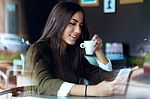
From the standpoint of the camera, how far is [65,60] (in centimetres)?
149

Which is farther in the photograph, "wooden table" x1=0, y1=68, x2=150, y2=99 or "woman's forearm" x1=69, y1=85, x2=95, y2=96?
"woman's forearm" x1=69, y1=85, x2=95, y2=96

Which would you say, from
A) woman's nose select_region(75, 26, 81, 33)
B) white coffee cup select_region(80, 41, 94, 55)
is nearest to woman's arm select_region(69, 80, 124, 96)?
white coffee cup select_region(80, 41, 94, 55)

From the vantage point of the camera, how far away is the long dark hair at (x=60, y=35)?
1.42 meters

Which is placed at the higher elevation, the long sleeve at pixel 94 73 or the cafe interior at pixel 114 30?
the cafe interior at pixel 114 30

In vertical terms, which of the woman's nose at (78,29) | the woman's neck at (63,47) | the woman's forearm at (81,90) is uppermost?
the woman's nose at (78,29)

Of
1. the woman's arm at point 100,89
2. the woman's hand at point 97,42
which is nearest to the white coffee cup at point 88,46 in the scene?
the woman's hand at point 97,42

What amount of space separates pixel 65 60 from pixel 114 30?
285mm

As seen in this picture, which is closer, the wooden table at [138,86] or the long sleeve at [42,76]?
the wooden table at [138,86]

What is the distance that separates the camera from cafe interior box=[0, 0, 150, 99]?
4.34 ft

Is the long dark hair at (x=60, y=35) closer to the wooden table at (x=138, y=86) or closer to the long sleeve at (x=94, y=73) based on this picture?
the long sleeve at (x=94, y=73)

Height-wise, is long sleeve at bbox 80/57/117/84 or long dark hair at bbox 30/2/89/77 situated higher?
long dark hair at bbox 30/2/89/77

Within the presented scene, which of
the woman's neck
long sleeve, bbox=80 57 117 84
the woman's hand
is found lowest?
long sleeve, bbox=80 57 117 84

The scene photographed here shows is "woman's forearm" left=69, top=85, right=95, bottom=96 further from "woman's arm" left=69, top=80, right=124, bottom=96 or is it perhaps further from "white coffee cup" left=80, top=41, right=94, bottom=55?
"white coffee cup" left=80, top=41, right=94, bottom=55

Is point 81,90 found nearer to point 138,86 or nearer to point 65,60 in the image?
point 65,60
